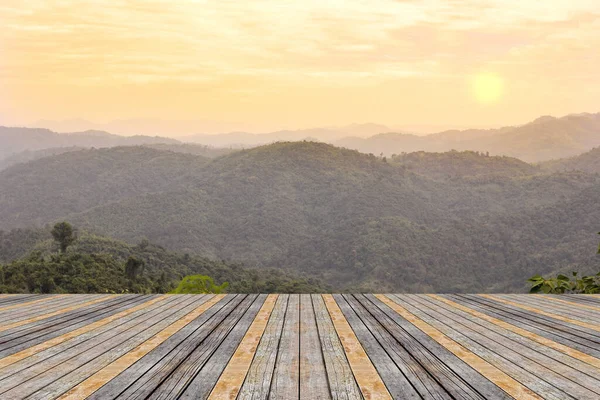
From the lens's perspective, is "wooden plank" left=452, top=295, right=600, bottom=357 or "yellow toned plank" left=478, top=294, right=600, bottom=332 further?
"yellow toned plank" left=478, top=294, right=600, bottom=332

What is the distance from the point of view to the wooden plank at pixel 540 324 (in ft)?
13.7

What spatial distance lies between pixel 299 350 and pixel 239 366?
0.65m

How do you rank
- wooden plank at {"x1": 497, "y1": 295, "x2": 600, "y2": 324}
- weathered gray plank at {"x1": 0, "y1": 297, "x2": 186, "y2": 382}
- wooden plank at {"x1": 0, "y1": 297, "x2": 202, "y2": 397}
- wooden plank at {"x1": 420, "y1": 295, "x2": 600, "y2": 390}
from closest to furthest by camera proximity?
wooden plank at {"x1": 0, "y1": 297, "x2": 202, "y2": 397}, wooden plank at {"x1": 420, "y1": 295, "x2": 600, "y2": 390}, weathered gray plank at {"x1": 0, "y1": 297, "x2": 186, "y2": 382}, wooden plank at {"x1": 497, "y1": 295, "x2": 600, "y2": 324}

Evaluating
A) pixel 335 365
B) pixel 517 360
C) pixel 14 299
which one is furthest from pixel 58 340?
pixel 517 360

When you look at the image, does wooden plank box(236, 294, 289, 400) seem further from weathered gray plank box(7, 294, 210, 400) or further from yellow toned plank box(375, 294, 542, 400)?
yellow toned plank box(375, 294, 542, 400)

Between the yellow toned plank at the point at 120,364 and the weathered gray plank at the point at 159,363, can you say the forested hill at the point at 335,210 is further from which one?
the yellow toned plank at the point at 120,364

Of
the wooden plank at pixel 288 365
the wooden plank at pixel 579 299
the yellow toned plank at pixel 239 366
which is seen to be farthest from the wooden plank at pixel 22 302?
the wooden plank at pixel 579 299

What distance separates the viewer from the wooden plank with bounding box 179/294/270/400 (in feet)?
9.48

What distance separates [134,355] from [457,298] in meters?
4.83

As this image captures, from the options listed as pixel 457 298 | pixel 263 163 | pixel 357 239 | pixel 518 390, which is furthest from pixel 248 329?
pixel 263 163

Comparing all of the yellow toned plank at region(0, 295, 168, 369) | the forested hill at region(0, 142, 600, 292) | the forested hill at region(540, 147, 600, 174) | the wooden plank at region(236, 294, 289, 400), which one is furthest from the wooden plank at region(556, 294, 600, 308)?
the forested hill at region(540, 147, 600, 174)

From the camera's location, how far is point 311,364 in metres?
3.47

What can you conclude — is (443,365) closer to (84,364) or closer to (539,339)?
(539,339)

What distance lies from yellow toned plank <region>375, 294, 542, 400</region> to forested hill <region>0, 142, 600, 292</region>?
5779 centimetres
